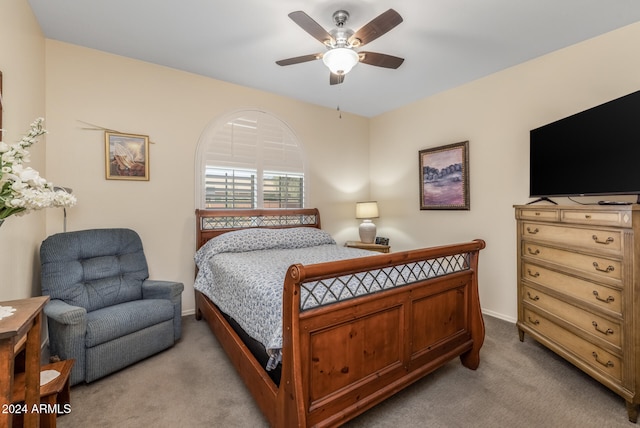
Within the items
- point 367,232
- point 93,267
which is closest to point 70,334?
point 93,267

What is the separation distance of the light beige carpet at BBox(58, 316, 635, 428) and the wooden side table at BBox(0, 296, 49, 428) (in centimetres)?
72

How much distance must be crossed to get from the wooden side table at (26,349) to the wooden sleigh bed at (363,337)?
97 cm

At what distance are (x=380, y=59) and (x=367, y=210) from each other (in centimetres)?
250

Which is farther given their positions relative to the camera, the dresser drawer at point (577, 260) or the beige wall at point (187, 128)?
the beige wall at point (187, 128)

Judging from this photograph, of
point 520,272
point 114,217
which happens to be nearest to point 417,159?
point 520,272

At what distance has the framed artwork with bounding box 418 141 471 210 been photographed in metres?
3.60

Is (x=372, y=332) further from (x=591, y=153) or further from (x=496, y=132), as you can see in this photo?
(x=496, y=132)

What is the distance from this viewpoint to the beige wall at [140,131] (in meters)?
2.72

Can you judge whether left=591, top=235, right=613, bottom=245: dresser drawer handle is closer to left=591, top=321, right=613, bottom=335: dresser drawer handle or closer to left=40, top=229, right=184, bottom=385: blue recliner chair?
left=591, top=321, right=613, bottom=335: dresser drawer handle

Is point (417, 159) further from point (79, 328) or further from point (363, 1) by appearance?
point (79, 328)

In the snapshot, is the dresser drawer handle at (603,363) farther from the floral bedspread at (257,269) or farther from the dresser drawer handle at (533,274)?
the floral bedspread at (257,269)

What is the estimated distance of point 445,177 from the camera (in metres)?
3.80

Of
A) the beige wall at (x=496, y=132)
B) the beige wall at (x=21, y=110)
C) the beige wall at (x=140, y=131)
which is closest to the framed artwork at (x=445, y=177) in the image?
the beige wall at (x=496, y=132)

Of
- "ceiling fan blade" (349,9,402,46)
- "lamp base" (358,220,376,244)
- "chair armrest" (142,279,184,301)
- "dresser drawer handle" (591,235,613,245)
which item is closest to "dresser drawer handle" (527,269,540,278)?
"dresser drawer handle" (591,235,613,245)
